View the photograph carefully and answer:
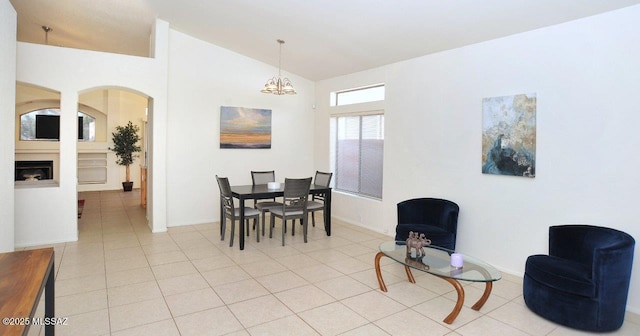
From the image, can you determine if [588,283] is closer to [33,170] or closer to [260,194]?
[260,194]

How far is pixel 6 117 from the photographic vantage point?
405cm

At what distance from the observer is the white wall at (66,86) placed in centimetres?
486

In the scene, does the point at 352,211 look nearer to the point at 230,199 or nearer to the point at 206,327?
the point at 230,199

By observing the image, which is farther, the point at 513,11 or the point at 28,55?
the point at 28,55

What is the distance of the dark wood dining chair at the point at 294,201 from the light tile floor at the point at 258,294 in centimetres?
40

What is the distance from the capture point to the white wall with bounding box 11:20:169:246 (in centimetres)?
486

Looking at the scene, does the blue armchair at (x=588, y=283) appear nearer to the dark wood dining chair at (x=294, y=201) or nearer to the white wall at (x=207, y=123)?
the dark wood dining chair at (x=294, y=201)

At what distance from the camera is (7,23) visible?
3.97 m

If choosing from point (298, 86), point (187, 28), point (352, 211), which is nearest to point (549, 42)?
point (352, 211)

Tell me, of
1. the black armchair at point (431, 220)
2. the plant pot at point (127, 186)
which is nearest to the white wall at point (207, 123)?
the black armchair at point (431, 220)

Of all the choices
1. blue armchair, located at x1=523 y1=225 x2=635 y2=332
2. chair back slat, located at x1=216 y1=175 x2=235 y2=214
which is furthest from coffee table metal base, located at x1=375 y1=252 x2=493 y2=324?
chair back slat, located at x1=216 y1=175 x2=235 y2=214

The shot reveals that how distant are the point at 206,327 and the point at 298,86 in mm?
5495

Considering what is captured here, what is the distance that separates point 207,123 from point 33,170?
648 centimetres

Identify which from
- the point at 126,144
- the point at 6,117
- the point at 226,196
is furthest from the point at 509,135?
the point at 126,144
